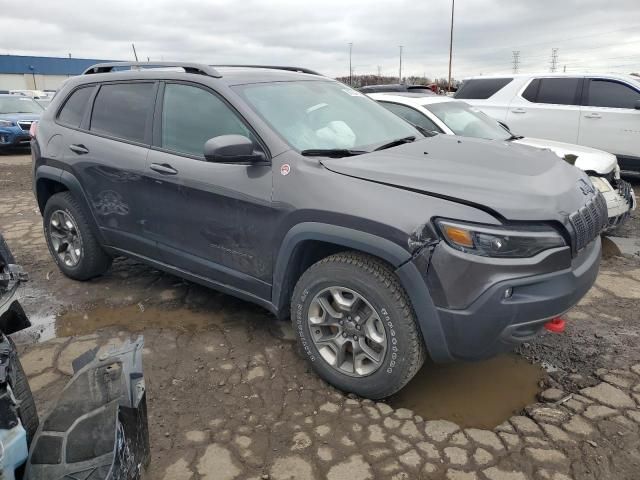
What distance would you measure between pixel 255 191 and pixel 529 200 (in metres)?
1.48

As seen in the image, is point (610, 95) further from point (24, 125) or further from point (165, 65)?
point (24, 125)

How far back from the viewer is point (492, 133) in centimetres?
611

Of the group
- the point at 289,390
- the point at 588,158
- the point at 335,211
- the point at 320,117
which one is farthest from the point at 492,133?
the point at 289,390

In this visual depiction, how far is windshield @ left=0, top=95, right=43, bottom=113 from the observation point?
14520mm

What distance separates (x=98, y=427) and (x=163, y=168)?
2044 millimetres

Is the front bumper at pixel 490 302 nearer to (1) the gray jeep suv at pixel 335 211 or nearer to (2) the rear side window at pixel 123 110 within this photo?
(1) the gray jeep suv at pixel 335 211

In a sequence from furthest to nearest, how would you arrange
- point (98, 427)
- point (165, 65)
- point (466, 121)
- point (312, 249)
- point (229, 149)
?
point (466, 121) → point (165, 65) → point (312, 249) → point (229, 149) → point (98, 427)

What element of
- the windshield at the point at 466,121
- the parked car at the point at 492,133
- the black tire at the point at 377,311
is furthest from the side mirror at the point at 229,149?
the windshield at the point at 466,121

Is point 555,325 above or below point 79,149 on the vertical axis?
below

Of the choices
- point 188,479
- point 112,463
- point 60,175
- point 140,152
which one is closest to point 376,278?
point 188,479

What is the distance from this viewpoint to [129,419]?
1.75 m

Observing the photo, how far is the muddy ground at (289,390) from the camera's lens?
2.38 m

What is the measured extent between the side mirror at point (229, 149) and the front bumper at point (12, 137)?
12701 mm

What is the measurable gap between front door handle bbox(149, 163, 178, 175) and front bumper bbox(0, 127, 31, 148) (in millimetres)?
11891
